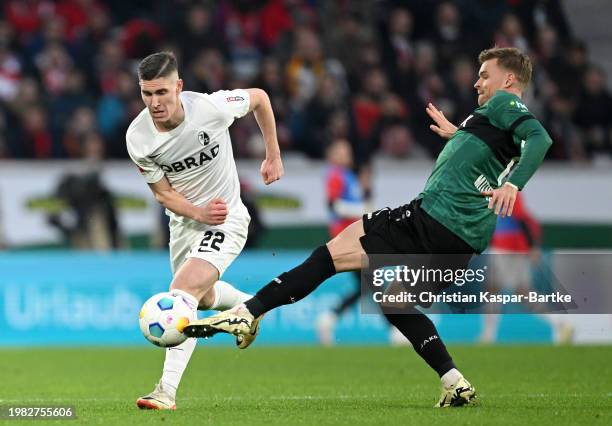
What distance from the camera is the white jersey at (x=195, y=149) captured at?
24.1 feet

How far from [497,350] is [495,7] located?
6820 millimetres

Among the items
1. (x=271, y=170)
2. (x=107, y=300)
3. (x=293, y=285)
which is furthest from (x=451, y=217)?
(x=107, y=300)

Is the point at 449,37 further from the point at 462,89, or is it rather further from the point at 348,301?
the point at 348,301

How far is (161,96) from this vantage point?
7148mm

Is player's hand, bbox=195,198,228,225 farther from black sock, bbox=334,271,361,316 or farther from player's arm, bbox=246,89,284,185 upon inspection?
black sock, bbox=334,271,361,316

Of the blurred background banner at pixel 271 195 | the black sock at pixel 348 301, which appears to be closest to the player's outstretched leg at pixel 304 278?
the black sock at pixel 348 301

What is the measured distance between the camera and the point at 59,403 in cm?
778

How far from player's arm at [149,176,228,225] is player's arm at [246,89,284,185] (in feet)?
1.25

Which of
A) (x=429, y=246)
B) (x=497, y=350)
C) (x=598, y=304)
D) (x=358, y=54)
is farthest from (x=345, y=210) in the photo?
(x=429, y=246)

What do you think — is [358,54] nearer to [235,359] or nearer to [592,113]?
[592,113]

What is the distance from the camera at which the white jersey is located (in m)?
7.33

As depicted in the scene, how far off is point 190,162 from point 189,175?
105 millimetres

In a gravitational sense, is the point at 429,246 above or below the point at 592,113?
below

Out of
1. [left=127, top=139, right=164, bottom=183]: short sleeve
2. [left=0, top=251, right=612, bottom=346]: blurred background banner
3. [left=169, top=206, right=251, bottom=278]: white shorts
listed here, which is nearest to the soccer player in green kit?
[left=169, top=206, right=251, bottom=278]: white shorts
